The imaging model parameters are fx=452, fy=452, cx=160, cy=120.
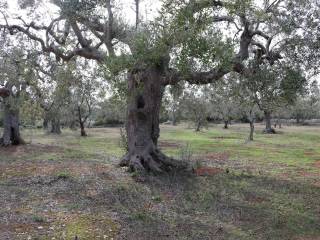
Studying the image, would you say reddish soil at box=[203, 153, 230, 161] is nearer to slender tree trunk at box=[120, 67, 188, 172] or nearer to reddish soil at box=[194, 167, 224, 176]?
reddish soil at box=[194, 167, 224, 176]

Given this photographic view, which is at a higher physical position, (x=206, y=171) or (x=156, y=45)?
(x=156, y=45)

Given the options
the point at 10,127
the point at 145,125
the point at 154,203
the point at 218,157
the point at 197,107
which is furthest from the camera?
the point at 197,107

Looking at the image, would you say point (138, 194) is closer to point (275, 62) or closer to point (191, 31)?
point (191, 31)

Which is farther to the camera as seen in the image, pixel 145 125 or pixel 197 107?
pixel 197 107

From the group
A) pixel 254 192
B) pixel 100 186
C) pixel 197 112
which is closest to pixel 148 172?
pixel 100 186

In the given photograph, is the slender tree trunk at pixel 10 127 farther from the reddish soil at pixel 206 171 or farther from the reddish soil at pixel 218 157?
the reddish soil at pixel 206 171

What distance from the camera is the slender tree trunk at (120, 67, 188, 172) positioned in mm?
23938

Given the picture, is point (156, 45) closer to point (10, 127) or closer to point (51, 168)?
point (51, 168)

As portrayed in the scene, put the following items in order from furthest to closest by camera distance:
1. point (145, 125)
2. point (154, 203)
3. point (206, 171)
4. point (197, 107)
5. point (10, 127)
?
point (197, 107) < point (10, 127) < point (206, 171) < point (145, 125) < point (154, 203)

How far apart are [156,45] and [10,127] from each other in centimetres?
2912

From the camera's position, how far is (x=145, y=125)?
24797 mm

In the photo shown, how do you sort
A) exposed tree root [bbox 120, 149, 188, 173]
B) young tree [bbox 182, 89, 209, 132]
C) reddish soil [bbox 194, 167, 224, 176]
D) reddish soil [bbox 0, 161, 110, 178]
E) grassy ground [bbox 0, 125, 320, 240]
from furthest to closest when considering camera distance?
young tree [bbox 182, 89, 209, 132] → reddish soil [bbox 194, 167, 224, 176] → reddish soil [bbox 0, 161, 110, 178] → exposed tree root [bbox 120, 149, 188, 173] → grassy ground [bbox 0, 125, 320, 240]

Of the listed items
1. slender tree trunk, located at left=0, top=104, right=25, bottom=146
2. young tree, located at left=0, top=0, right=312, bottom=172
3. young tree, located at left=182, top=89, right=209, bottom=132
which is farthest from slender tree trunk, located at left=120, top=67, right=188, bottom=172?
young tree, located at left=182, top=89, right=209, bottom=132

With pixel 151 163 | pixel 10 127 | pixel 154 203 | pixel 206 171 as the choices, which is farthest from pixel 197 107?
pixel 154 203
